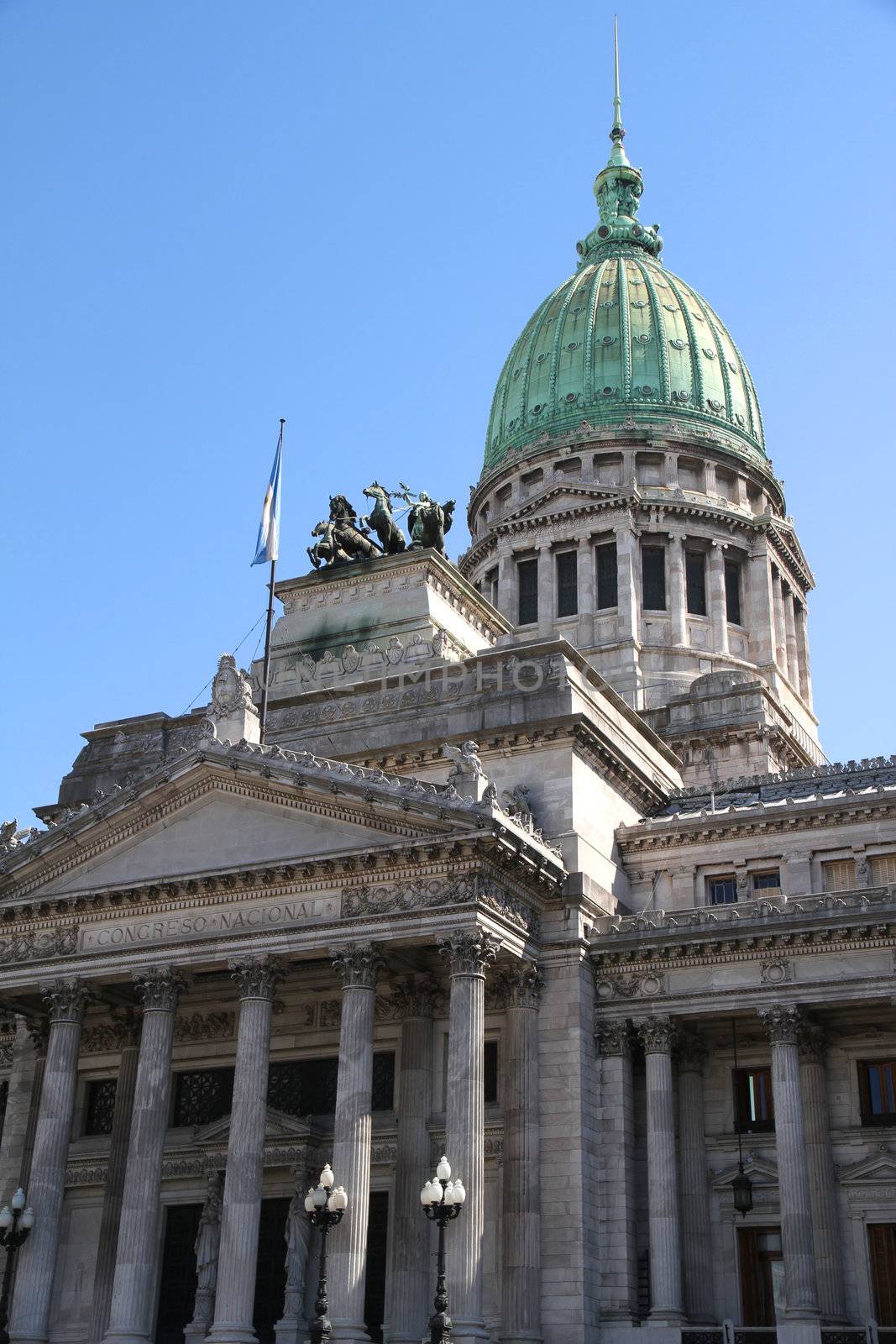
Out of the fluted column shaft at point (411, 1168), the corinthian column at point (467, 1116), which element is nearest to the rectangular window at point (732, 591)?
the fluted column shaft at point (411, 1168)

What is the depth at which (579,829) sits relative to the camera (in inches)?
1763

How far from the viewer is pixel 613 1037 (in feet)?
140

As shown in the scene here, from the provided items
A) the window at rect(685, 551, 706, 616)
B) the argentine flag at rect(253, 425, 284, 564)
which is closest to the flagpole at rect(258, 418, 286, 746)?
the argentine flag at rect(253, 425, 284, 564)

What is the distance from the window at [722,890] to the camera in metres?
46.9

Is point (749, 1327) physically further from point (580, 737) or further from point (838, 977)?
point (580, 737)

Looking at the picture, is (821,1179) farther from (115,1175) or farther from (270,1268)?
(115,1175)

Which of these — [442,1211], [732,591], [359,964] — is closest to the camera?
[442,1211]

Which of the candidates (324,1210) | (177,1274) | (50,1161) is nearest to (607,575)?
(177,1274)

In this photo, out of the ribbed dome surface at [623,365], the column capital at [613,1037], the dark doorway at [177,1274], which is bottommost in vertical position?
the dark doorway at [177,1274]

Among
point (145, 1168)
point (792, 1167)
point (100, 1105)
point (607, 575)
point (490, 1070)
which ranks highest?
point (607, 575)

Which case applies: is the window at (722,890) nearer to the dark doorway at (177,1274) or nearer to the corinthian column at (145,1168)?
the corinthian column at (145,1168)

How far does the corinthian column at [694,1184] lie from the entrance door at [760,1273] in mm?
875

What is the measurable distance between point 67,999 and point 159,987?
2964 millimetres

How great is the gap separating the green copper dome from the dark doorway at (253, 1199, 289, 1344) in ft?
146
